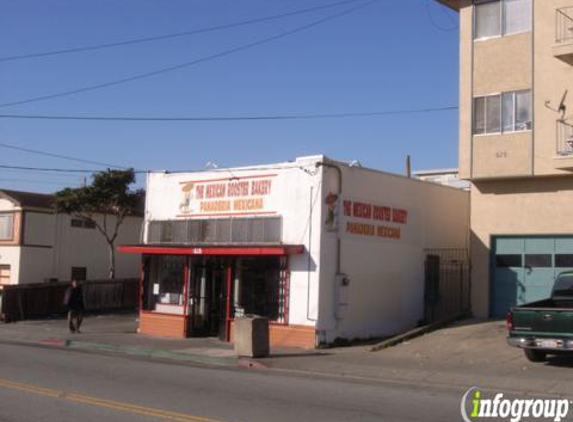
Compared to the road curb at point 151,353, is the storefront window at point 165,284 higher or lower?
higher

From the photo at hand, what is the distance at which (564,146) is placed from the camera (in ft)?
65.8

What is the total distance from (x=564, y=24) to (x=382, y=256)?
26.9 ft

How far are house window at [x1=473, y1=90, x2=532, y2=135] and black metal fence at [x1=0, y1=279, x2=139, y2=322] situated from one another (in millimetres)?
18051

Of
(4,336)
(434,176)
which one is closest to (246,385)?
(4,336)

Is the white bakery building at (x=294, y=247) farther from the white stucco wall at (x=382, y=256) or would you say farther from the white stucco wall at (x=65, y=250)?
the white stucco wall at (x=65, y=250)

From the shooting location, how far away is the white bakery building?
19594 millimetres

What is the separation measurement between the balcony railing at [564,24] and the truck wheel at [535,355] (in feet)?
29.9

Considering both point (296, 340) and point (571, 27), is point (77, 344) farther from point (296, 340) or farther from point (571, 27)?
point (571, 27)

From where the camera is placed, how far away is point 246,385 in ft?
41.4

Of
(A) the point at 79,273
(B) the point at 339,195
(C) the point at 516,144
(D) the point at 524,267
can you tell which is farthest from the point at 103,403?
(A) the point at 79,273

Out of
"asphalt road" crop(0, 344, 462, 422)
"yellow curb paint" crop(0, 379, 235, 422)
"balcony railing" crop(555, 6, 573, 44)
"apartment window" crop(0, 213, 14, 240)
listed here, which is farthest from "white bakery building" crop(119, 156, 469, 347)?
"apartment window" crop(0, 213, 14, 240)

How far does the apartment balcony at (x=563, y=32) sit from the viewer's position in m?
19.4

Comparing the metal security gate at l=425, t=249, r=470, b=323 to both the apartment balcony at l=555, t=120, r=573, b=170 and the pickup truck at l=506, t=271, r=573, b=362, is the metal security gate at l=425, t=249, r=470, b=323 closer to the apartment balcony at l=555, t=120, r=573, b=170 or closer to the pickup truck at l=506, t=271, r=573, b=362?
the apartment balcony at l=555, t=120, r=573, b=170

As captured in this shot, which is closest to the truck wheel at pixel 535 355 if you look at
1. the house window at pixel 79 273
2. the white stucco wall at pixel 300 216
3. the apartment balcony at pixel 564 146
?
the white stucco wall at pixel 300 216
